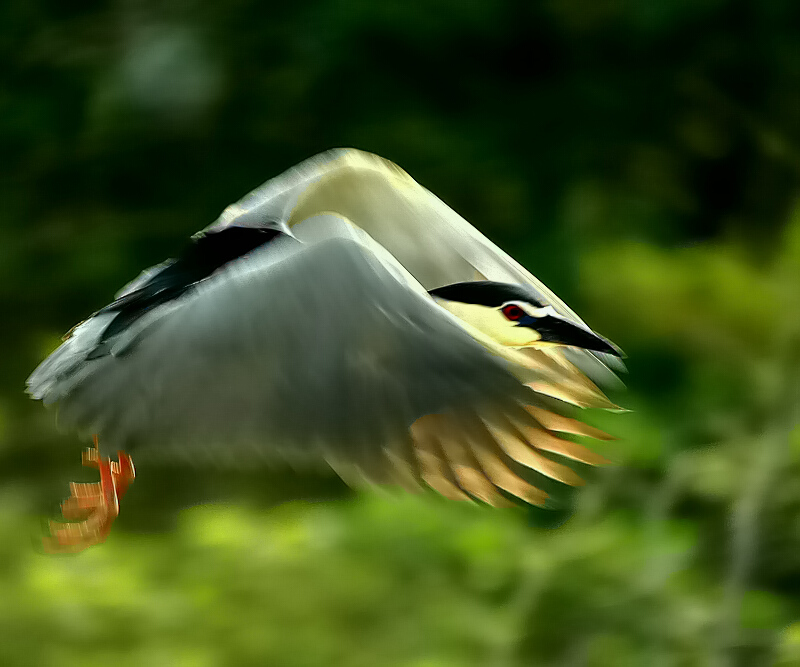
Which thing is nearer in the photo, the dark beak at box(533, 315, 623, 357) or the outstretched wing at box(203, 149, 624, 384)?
the dark beak at box(533, 315, 623, 357)

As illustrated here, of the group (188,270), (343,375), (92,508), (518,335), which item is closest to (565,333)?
(518,335)

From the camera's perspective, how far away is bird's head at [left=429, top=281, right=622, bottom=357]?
2.89ft

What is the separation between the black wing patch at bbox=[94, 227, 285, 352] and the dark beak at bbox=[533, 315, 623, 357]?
248 millimetres

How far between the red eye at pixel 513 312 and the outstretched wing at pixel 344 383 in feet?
0.25

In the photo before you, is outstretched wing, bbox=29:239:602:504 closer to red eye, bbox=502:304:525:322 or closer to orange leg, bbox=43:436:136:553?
red eye, bbox=502:304:525:322

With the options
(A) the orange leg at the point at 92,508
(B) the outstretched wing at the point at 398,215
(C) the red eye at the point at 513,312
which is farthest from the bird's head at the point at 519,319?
(A) the orange leg at the point at 92,508

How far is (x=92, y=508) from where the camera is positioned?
119cm

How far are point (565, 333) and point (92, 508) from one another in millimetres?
630

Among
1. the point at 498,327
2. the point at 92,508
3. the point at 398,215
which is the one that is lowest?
the point at 92,508

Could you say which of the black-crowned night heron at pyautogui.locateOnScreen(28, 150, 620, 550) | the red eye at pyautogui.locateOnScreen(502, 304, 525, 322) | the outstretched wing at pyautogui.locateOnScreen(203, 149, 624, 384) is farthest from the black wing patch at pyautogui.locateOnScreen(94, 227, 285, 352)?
the red eye at pyautogui.locateOnScreen(502, 304, 525, 322)

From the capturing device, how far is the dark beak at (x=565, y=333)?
880mm

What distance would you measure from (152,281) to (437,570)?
1.11 metres

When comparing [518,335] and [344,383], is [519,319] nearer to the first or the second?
[518,335]

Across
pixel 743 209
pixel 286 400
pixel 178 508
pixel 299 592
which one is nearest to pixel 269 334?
pixel 286 400
